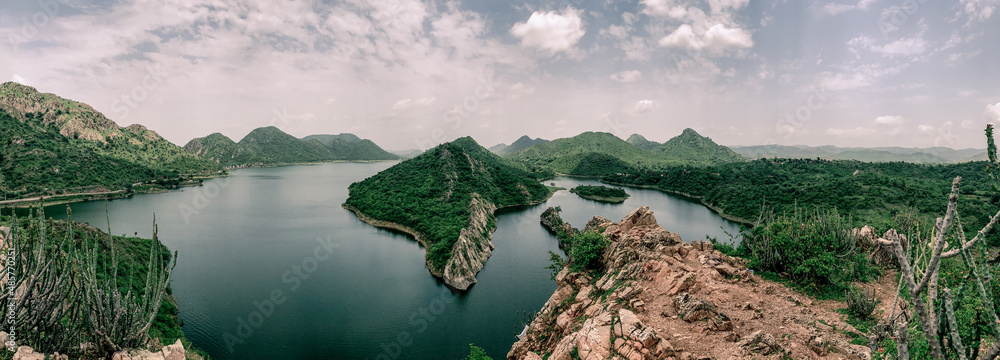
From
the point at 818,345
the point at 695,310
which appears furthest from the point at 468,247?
the point at 818,345

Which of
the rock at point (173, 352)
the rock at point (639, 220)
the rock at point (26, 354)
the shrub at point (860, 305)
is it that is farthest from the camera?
the rock at point (639, 220)

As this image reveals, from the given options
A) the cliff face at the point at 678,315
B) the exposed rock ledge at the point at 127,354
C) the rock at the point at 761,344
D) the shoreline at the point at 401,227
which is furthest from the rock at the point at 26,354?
the shoreline at the point at 401,227

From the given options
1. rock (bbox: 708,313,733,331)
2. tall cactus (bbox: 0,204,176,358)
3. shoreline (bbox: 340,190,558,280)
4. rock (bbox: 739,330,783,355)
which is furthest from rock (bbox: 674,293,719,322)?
shoreline (bbox: 340,190,558,280)

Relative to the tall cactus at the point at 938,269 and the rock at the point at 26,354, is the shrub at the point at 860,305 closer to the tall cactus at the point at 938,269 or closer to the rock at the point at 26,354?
the tall cactus at the point at 938,269

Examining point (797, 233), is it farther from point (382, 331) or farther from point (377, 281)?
point (377, 281)

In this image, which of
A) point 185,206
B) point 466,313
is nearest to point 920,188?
point 466,313

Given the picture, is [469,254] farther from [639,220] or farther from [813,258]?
[813,258]
